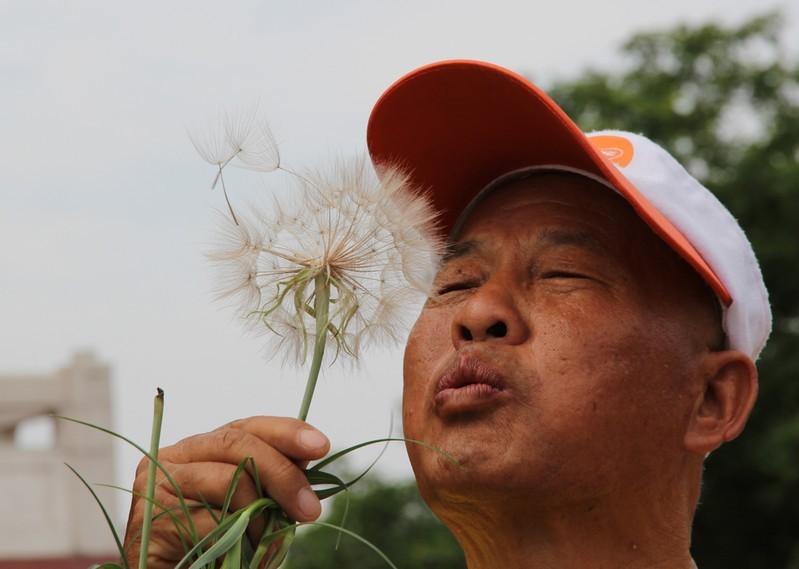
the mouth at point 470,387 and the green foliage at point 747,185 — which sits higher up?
the green foliage at point 747,185

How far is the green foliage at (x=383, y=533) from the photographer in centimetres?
2097

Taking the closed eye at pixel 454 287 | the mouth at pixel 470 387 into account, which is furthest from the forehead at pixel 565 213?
the mouth at pixel 470 387

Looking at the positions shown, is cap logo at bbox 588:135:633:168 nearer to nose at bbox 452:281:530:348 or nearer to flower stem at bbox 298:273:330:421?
nose at bbox 452:281:530:348

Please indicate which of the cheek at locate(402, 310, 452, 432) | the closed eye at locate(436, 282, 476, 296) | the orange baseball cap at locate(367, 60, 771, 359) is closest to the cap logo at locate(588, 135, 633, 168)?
the orange baseball cap at locate(367, 60, 771, 359)

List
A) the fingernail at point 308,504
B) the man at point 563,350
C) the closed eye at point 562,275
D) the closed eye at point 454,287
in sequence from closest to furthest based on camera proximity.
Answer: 1. the fingernail at point 308,504
2. the man at point 563,350
3. the closed eye at point 562,275
4. the closed eye at point 454,287

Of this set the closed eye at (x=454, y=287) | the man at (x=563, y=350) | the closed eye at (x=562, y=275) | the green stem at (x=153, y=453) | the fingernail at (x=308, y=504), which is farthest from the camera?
the closed eye at (x=454, y=287)

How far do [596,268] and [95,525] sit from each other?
52.9 ft

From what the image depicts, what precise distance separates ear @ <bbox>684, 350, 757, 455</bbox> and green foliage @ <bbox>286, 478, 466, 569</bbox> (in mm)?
17799

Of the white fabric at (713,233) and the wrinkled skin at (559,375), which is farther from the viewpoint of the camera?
the white fabric at (713,233)

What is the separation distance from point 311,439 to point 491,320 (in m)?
0.58

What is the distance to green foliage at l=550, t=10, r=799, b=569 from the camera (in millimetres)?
19219

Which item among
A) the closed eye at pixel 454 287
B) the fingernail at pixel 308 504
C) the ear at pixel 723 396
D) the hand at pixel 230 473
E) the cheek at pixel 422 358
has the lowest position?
the fingernail at pixel 308 504

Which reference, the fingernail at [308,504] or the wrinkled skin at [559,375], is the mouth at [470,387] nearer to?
the wrinkled skin at [559,375]

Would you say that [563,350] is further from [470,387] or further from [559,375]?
[470,387]
